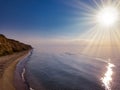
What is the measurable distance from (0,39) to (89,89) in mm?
74432

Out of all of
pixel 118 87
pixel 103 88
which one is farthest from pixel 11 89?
pixel 118 87

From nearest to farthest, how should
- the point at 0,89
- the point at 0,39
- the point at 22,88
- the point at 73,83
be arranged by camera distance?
1. the point at 0,89
2. the point at 22,88
3. the point at 73,83
4. the point at 0,39

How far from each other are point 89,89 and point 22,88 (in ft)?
32.9

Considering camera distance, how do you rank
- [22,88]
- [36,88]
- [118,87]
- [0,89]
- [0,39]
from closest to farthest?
[0,89], [22,88], [36,88], [118,87], [0,39]

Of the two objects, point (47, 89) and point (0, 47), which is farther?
point (0, 47)

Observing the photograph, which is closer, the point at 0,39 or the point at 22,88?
the point at 22,88

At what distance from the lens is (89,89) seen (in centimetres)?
2753

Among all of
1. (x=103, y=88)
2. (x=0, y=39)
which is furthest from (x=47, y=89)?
(x=0, y=39)

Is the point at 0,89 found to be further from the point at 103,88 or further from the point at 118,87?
the point at 118,87

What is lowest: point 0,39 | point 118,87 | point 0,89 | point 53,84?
point 0,89

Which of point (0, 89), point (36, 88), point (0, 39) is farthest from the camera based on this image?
point (0, 39)

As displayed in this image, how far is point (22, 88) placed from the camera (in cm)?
2484

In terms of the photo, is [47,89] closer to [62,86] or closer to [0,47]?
[62,86]

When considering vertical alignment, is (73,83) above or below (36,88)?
above
